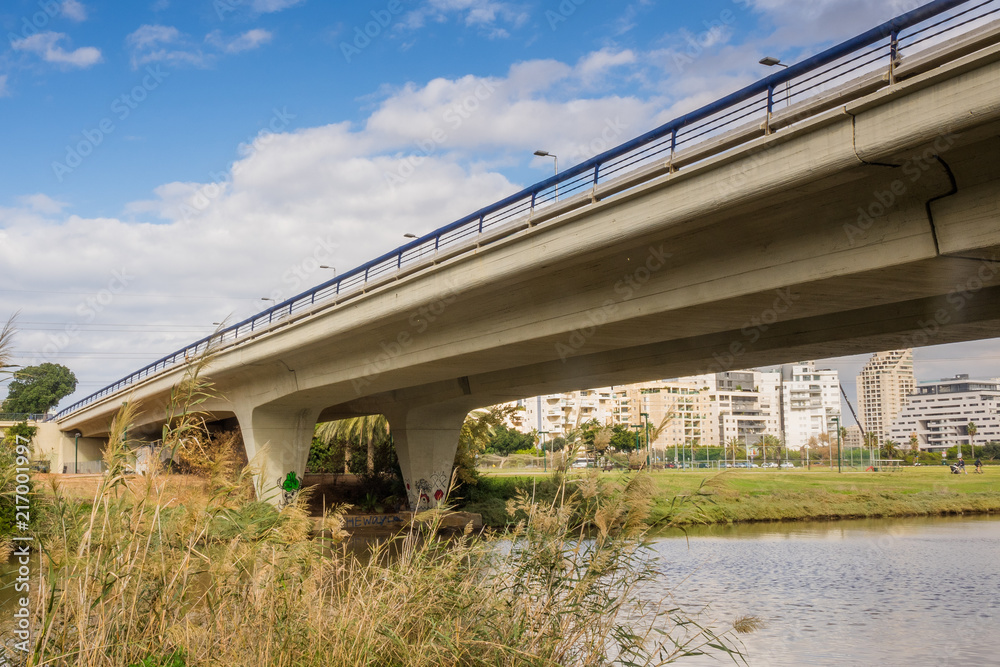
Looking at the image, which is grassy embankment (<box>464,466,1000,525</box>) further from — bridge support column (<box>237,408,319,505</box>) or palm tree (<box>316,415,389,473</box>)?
bridge support column (<box>237,408,319,505</box>)

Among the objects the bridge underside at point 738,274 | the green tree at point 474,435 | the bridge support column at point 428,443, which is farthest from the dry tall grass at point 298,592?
the green tree at point 474,435

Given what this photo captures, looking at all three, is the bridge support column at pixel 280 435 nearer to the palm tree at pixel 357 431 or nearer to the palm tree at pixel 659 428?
the palm tree at pixel 357 431

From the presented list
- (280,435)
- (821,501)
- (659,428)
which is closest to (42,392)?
(280,435)

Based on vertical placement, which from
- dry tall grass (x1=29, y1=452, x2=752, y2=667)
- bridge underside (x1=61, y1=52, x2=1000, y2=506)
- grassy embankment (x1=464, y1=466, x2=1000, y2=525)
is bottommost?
grassy embankment (x1=464, y1=466, x2=1000, y2=525)

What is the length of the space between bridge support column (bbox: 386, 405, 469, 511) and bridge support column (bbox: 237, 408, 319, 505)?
3.54 metres

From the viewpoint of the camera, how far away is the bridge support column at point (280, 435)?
31438 mm

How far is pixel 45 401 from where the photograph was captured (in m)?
99.2

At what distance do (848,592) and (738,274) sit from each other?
7797 mm

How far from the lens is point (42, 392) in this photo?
96812mm

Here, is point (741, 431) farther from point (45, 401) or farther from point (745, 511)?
point (745, 511)

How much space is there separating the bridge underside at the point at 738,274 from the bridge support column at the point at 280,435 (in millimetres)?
5551

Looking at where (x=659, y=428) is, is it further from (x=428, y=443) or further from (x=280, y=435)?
(x=280, y=435)

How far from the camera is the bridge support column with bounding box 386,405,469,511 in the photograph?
108ft

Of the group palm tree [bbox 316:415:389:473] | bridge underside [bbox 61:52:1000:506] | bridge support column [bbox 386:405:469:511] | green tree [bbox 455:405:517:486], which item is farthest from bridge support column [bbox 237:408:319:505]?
green tree [bbox 455:405:517:486]
